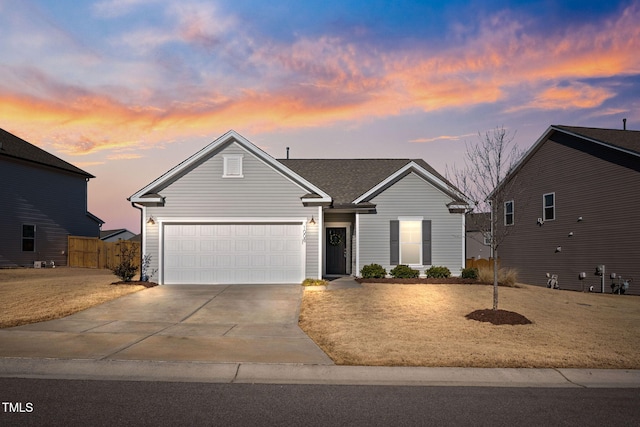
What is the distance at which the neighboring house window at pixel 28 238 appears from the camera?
29.9 metres

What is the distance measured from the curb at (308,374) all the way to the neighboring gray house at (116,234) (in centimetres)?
5726

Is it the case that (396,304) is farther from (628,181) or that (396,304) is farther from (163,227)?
(628,181)

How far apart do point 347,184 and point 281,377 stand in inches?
696

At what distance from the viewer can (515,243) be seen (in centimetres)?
2956

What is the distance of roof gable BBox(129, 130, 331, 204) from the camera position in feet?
64.7

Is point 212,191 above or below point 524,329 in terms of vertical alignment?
above

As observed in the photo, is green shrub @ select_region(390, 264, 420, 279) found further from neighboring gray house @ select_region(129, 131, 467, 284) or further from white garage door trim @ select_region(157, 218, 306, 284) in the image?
white garage door trim @ select_region(157, 218, 306, 284)

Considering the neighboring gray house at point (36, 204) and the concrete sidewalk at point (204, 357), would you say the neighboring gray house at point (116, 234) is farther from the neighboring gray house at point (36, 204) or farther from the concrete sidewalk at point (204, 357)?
the concrete sidewalk at point (204, 357)

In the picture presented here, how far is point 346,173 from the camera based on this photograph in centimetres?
2644

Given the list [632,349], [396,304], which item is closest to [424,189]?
[396,304]

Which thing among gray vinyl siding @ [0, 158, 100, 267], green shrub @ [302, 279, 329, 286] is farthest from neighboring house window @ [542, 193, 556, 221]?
gray vinyl siding @ [0, 158, 100, 267]

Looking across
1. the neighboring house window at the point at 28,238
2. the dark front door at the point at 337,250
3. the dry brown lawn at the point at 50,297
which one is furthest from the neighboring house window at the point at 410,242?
the neighboring house window at the point at 28,238

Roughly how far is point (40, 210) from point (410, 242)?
23409 mm

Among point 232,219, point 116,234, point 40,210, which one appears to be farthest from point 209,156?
point 116,234
